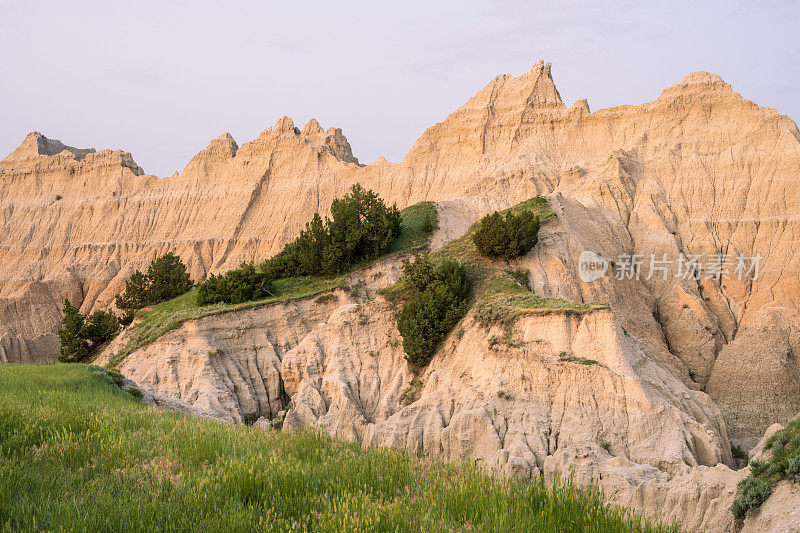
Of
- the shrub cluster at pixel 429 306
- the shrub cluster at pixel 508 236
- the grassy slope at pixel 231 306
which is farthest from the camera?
the shrub cluster at pixel 508 236

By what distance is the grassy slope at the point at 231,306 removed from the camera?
92.1 feet

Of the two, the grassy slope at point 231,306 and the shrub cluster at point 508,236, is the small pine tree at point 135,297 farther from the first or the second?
the shrub cluster at point 508,236

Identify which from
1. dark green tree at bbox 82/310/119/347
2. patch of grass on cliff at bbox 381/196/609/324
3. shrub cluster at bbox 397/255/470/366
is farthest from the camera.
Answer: dark green tree at bbox 82/310/119/347

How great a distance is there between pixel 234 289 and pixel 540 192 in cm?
2669

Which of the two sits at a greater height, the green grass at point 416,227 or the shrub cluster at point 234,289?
the green grass at point 416,227

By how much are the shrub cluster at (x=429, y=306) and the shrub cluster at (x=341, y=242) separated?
7.16m

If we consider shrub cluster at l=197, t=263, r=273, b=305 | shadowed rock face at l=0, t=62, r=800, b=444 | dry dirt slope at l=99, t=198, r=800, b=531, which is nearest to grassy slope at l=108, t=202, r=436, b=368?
dry dirt slope at l=99, t=198, r=800, b=531

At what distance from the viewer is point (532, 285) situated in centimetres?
2800

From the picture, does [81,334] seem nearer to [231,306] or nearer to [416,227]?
[231,306]

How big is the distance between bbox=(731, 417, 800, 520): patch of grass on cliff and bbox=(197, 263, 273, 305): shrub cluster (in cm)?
2440

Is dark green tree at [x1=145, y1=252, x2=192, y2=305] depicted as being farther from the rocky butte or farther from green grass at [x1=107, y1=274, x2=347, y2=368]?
the rocky butte

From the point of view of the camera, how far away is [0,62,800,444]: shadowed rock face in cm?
3347

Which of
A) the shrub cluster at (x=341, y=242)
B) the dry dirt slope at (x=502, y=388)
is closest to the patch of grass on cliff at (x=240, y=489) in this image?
the dry dirt slope at (x=502, y=388)

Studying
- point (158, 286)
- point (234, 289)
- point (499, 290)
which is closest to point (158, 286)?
point (158, 286)
